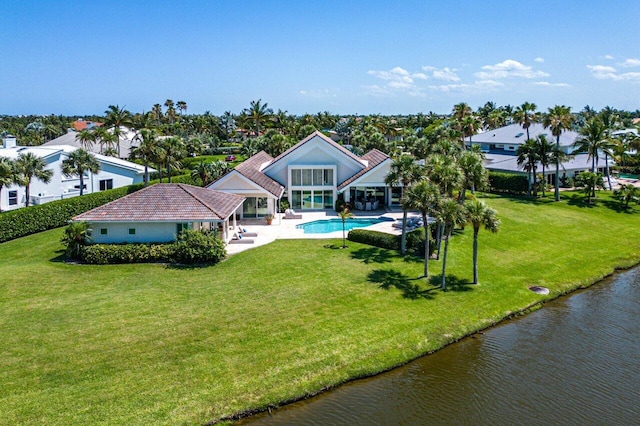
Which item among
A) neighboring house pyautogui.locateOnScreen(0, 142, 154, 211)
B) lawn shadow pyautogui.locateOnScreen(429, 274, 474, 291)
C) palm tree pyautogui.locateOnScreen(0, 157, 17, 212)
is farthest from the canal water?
neighboring house pyautogui.locateOnScreen(0, 142, 154, 211)

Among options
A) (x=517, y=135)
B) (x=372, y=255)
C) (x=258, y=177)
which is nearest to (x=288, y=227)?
(x=258, y=177)

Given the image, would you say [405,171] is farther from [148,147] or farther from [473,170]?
[148,147]

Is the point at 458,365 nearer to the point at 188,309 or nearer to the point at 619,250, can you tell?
the point at 188,309

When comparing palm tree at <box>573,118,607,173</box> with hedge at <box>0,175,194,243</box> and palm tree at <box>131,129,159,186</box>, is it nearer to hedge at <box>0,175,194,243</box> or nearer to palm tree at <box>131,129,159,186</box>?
palm tree at <box>131,129,159,186</box>

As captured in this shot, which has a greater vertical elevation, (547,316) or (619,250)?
(619,250)

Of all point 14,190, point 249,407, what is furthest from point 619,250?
point 14,190
